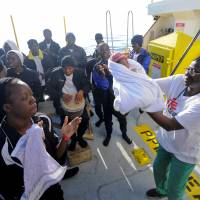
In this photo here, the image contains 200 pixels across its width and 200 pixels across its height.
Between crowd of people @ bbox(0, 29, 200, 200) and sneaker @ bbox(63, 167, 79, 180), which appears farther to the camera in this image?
sneaker @ bbox(63, 167, 79, 180)

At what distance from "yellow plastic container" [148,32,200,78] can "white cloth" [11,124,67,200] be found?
262 centimetres

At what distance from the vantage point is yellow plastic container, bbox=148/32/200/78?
10.5 ft

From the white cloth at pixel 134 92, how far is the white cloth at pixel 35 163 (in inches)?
20.3

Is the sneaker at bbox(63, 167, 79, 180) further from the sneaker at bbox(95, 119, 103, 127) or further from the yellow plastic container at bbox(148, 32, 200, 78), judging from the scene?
the yellow plastic container at bbox(148, 32, 200, 78)

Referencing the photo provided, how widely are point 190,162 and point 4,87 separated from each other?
1.56 m

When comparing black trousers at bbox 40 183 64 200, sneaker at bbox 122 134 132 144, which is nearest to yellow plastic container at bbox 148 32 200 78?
sneaker at bbox 122 134 132 144

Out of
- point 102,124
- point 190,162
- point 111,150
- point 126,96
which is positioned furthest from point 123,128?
point 126,96

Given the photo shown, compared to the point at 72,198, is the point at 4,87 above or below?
above

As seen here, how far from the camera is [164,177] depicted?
2.09 m

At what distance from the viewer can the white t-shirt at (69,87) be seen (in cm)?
293

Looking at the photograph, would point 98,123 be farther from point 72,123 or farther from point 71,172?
point 72,123

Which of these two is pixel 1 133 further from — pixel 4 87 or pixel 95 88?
→ pixel 95 88

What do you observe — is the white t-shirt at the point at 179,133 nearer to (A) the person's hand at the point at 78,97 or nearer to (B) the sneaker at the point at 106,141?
(A) the person's hand at the point at 78,97

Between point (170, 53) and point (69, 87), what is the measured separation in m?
1.67
